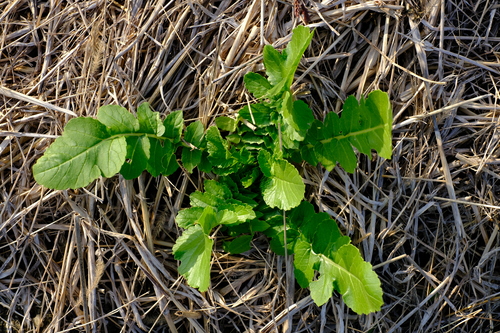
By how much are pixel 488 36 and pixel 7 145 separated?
8.36ft

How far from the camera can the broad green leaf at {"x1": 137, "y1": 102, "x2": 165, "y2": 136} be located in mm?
2020

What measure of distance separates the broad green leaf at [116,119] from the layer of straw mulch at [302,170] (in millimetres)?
292

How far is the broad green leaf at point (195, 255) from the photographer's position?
185cm

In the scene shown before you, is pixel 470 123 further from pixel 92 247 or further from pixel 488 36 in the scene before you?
pixel 92 247

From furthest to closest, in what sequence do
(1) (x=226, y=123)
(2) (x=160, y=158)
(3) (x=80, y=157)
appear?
1. (1) (x=226, y=123)
2. (2) (x=160, y=158)
3. (3) (x=80, y=157)

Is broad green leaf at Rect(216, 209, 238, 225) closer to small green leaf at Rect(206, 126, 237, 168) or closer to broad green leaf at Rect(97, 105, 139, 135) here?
small green leaf at Rect(206, 126, 237, 168)

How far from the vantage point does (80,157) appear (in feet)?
6.12

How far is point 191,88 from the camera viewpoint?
2.29 metres

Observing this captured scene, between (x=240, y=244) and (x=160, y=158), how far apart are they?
22.0 inches

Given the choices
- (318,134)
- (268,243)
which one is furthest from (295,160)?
(268,243)

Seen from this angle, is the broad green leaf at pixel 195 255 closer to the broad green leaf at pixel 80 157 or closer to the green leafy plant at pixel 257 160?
the green leafy plant at pixel 257 160

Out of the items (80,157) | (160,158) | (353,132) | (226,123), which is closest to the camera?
(80,157)

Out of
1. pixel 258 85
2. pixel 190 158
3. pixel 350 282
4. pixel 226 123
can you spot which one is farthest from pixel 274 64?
pixel 350 282

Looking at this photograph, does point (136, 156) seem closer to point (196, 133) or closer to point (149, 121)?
point (149, 121)
